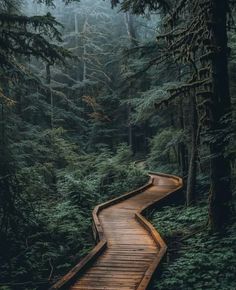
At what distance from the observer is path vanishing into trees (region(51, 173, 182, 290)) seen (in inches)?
320

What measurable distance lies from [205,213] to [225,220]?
9.02ft

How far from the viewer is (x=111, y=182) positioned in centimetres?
2289

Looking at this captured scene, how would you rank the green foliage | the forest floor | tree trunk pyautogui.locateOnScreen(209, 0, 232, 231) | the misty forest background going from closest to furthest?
the forest floor, the misty forest background, tree trunk pyautogui.locateOnScreen(209, 0, 232, 231), the green foliage

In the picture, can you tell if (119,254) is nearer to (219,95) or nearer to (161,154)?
(219,95)

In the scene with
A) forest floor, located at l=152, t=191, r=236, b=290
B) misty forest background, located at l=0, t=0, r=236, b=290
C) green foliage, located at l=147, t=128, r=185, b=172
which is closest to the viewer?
forest floor, located at l=152, t=191, r=236, b=290

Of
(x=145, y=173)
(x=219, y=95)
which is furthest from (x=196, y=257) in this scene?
(x=145, y=173)

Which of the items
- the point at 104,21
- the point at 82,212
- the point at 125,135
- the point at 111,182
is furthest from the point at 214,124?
the point at 104,21

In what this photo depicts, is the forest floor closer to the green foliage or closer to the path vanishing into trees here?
the path vanishing into trees

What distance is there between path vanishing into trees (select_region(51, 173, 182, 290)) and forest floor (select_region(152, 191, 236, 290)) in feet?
1.35

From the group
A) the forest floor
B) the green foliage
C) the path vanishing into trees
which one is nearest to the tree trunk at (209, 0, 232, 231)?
the forest floor

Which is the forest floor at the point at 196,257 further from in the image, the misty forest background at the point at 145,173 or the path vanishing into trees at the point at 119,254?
the path vanishing into trees at the point at 119,254

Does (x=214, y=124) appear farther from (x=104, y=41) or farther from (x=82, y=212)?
(x=104, y=41)

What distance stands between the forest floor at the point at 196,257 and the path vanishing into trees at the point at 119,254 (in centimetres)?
41

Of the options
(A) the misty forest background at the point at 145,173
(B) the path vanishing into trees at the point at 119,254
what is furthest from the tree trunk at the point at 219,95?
(B) the path vanishing into trees at the point at 119,254
